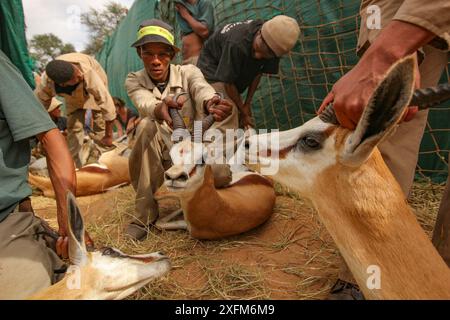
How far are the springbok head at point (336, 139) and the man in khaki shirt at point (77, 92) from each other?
4.36 meters

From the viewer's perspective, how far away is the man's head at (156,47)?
3301mm

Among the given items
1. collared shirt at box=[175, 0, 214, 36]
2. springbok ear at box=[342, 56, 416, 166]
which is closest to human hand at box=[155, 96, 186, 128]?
springbok ear at box=[342, 56, 416, 166]

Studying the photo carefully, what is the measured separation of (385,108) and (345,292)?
1.24 m

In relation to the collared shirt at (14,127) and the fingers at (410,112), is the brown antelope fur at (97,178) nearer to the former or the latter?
the collared shirt at (14,127)

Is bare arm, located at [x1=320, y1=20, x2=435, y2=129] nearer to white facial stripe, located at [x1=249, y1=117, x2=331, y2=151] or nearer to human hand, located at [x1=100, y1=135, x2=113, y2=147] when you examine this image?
white facial stripe, located at [x1=249, y1=117, x2=331, y2=151]

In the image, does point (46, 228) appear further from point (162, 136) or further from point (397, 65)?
point (397, 65)

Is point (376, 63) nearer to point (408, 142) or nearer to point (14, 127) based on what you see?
point (408, 142)

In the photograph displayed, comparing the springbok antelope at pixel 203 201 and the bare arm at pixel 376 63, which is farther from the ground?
the bare arm at pixel 376 63

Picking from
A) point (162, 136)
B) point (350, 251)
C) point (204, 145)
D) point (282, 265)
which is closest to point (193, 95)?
point (162, 136)

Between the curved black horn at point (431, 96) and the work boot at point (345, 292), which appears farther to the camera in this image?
the work boot at point (345, 292)

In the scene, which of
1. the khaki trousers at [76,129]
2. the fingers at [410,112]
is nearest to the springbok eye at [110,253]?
the fingers at [410,112]

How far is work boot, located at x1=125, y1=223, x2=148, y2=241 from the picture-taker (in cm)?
305

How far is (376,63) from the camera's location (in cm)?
129

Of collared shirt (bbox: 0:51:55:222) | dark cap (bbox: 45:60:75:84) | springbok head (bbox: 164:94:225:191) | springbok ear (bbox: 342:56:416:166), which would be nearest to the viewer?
springbok ear (bbox: 342:56:416:166)
